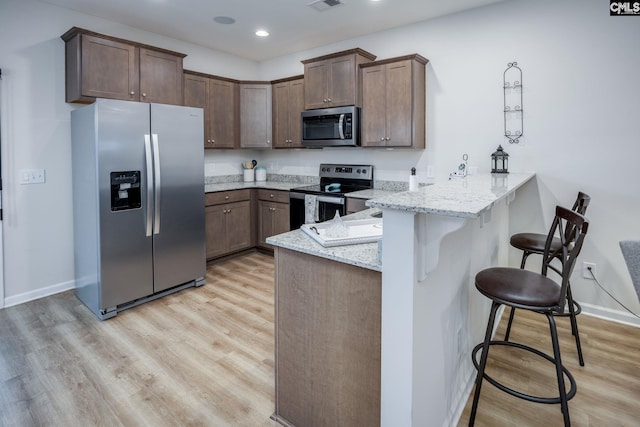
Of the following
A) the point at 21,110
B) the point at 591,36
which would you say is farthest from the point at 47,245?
the point at 591,36

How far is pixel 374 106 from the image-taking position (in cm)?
376

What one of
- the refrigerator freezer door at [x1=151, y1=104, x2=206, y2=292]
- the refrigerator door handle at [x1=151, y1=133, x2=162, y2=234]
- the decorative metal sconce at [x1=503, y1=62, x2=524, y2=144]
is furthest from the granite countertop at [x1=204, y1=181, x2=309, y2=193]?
the decorative metal sconce at [x1=503, y1=62, x2=524, y2=144]

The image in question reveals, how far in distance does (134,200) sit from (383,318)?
256 cm

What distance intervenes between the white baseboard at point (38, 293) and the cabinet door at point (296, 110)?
2872 millimetres

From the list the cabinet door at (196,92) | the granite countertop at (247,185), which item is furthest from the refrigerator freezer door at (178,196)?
the cabinet door at (196,92)

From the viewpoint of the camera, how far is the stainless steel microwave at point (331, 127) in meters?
3.90

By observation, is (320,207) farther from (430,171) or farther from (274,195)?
(430,171)

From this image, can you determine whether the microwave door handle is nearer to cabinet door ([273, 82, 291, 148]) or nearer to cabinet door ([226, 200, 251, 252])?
cabinet door ([273, 82, 291, 148])

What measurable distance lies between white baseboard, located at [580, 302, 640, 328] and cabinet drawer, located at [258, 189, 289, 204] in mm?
3140

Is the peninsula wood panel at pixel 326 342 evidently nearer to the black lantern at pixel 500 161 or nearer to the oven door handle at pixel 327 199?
the oven door handle at pixel 327 199

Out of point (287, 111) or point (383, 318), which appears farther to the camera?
point (287, 111)

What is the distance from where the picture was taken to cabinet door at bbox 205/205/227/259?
4.18 metres

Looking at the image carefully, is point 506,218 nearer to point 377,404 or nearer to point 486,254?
point 486,254

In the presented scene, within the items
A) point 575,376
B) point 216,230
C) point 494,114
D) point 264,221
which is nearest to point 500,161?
point 494,114
